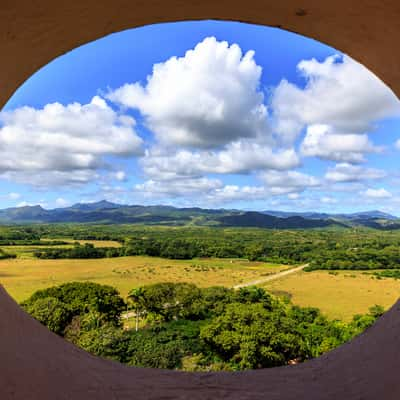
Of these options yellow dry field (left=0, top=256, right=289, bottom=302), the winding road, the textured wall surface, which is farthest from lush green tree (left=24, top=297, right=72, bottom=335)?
the winding road

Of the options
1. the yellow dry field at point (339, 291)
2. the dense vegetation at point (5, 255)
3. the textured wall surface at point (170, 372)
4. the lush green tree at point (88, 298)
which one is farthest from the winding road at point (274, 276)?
the textured wall surface at point (170, 372)

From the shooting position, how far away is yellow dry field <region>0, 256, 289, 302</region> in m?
47.5

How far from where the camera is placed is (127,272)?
56562mm

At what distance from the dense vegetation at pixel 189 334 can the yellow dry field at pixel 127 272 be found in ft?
45.6

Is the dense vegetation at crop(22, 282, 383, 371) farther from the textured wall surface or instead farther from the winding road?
the winding road

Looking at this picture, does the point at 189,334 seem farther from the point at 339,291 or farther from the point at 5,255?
the point at 5,255

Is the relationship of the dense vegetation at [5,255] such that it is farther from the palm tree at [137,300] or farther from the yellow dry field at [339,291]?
the yellow dry field at [339,291]

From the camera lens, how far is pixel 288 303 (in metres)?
38.2

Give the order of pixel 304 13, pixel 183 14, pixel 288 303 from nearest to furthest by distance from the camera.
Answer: pixel 304 13 → pixel 183 14 → pixel 288 303

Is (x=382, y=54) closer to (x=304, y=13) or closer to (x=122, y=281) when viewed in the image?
(x=304, y=13)

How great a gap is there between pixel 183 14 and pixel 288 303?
39.5m

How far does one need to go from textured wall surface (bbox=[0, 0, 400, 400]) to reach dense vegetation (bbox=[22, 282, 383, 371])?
18.6 metres

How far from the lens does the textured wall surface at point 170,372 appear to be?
66.7 inches

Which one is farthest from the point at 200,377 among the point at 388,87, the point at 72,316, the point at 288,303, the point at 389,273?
the point at 389,273
